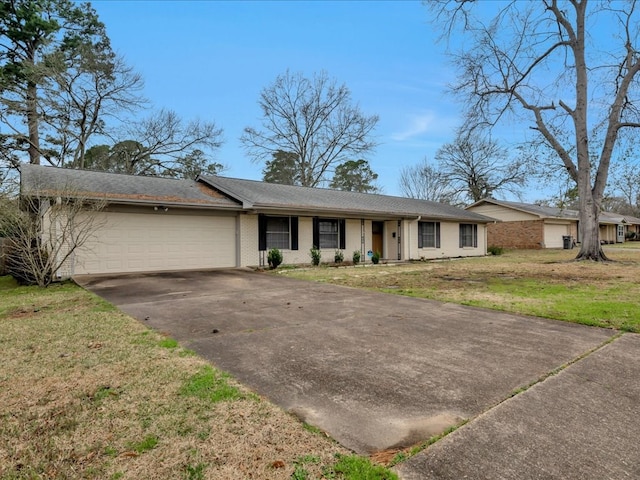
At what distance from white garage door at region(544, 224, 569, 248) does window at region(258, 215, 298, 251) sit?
22563 mm

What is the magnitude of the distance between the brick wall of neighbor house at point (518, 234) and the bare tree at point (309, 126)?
1261 centimetres

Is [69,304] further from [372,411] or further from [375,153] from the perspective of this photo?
[375,153]

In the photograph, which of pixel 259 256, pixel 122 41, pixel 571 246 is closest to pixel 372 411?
pixel 259 256

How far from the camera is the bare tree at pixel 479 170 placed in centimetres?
3622

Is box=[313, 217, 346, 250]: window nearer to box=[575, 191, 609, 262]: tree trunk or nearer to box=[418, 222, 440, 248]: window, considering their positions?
box=[418, 222, 440, 248]: window

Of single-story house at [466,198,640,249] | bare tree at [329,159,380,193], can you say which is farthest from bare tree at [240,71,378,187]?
single-story house at [466,198,640,249]

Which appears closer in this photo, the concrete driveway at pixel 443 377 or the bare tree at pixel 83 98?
the concrete driveway at pixel 443 377

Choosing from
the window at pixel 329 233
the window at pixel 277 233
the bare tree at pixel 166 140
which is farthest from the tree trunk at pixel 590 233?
the bare tree at pixel 166 140

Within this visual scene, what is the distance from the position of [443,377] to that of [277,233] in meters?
11.5

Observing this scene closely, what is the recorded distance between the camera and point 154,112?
24203mm

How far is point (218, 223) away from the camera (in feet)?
43.4

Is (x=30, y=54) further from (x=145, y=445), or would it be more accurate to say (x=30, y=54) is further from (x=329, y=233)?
(x=145, y=445)

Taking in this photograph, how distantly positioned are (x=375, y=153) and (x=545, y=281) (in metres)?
23.3

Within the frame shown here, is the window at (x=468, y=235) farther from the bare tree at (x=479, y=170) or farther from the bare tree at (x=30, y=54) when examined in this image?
the bare tree at (x=30, y=54)
